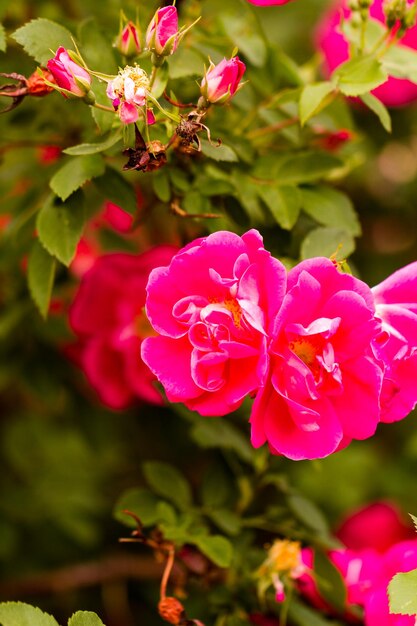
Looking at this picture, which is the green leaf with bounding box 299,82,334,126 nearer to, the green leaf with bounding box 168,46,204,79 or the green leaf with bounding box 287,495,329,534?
the green leaf with bounding box 168,46,204,79

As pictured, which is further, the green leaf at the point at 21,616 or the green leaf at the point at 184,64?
the green leaf at the point at 184,64

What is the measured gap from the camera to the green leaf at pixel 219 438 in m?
0.99

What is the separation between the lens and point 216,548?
2.94ft

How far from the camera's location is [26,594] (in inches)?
49.6

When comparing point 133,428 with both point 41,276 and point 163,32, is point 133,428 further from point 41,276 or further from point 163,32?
point 163,32

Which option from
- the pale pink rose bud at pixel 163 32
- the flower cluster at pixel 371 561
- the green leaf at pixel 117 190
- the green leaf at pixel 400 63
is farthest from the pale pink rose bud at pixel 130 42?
the flower cluster at pixel 371 561

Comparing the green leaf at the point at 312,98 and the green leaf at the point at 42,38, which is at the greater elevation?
the green leaf at the point at 42,38

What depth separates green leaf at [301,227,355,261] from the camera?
84 centimetres

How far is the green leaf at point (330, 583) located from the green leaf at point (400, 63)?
535 millimetres

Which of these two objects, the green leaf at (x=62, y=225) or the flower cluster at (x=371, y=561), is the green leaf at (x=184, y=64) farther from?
the flower cluster at (x=371, y=561)

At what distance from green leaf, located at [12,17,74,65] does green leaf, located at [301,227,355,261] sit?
0.98 ft

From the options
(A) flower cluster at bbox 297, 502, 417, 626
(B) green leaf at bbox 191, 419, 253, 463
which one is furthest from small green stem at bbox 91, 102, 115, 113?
(A) flower cluster at bbox 297, 502, 417, 626

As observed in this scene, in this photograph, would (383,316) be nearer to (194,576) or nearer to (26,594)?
(194,576)

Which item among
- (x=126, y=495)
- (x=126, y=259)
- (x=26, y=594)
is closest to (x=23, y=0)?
(x=126, y=259)
